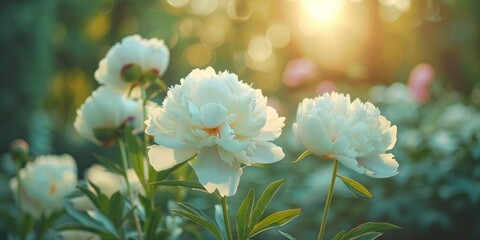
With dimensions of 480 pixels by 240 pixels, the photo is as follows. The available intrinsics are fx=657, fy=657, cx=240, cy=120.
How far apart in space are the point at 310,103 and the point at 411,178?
5.42 ft

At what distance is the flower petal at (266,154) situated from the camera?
2.64ft

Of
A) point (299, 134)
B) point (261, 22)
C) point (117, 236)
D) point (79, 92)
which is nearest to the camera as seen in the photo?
point (299, 134)

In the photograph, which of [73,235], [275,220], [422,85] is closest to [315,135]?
[275,220]

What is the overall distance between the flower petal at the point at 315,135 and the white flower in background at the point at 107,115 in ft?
1.40

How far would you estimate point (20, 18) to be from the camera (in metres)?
8.17

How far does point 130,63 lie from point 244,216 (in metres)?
0.40

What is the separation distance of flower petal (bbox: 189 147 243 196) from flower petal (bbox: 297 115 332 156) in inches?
3.6

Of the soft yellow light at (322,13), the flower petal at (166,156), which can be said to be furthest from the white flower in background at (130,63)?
the soft yellow light at (322,13)

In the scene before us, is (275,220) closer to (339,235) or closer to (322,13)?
(339,235)

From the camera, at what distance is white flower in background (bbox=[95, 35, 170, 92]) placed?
1.13m

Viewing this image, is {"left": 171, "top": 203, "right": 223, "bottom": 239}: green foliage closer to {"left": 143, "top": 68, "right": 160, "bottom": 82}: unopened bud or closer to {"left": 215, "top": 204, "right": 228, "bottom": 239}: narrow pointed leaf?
{"left": 215, "top": 204, "right": 228, "bottom": 239}: narrow pointed leaf

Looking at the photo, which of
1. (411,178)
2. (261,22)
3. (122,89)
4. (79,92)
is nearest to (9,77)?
(261,22)

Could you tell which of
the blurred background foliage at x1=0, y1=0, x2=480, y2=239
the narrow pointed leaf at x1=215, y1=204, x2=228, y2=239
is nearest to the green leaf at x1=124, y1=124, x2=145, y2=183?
the narrow pointed leaf at x1=215, y1=204, x2=228, y2=239

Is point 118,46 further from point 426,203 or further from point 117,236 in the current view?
point 426,203
